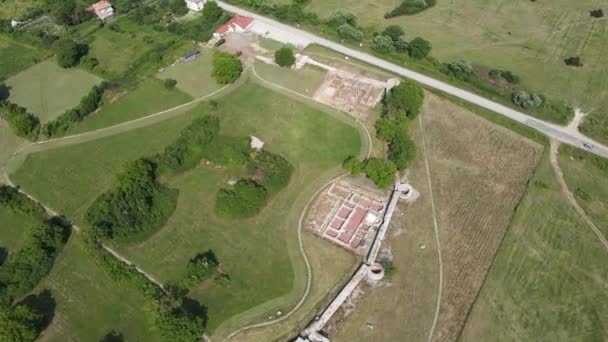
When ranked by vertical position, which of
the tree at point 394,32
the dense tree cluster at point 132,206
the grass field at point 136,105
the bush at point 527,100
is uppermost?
the tree at point 394,32

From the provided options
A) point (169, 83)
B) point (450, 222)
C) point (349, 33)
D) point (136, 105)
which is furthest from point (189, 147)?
point (349, 33)

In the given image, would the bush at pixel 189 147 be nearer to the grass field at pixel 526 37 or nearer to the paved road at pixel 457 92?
the paved road at pixel 457 92

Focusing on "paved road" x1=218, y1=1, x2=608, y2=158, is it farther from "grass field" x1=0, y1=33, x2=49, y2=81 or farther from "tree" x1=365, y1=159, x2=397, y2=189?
"grass field" x1=0, y1=33, x2=49, y2=81

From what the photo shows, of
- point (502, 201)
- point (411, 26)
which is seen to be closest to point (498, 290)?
point (502, 201)

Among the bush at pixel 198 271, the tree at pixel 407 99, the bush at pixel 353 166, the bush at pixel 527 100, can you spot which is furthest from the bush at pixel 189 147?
the bush at pixel 527 100

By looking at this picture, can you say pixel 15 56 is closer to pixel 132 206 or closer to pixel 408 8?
pixel 132 206

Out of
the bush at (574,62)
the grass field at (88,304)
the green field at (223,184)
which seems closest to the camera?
the grass field at (88,304)

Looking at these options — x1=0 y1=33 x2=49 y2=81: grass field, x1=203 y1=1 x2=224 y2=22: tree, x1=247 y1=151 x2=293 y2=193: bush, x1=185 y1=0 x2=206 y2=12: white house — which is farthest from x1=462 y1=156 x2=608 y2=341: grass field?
x1=0 y1=33 x2=49 y2=81: grass field
